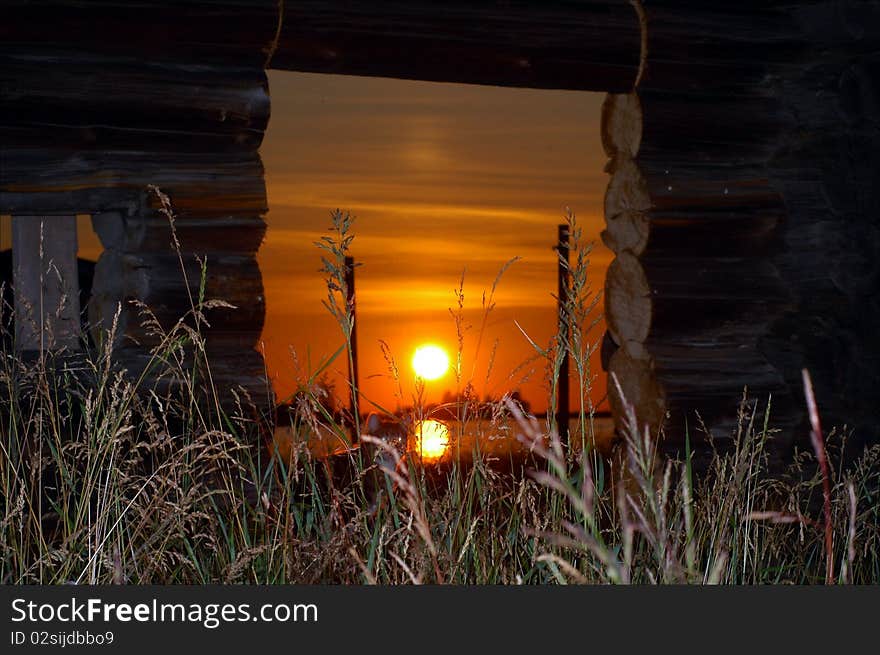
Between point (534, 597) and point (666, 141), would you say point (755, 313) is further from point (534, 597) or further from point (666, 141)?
point (534, 597)

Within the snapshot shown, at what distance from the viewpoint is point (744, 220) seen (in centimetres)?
514

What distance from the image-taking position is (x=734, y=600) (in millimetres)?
1691

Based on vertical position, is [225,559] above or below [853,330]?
below

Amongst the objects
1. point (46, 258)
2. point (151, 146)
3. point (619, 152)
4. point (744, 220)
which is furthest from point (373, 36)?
point (744, 220)

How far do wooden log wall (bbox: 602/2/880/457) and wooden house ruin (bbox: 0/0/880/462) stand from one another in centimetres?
1

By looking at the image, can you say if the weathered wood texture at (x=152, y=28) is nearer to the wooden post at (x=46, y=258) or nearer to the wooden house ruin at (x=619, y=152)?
the wooden house ruin at (x=619, y=152)

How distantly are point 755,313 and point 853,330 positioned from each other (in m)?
0.56

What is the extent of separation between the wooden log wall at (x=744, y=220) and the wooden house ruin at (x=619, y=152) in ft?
0.04

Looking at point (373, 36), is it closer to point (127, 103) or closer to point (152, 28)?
point (152, 28)

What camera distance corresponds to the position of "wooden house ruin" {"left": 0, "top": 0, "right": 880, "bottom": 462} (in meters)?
4.39

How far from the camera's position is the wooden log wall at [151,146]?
4340 millimetres

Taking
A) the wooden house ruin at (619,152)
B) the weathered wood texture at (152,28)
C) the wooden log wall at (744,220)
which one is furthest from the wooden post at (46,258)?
the wooden log wall at (744,220)

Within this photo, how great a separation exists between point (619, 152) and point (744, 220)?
0.69 meters

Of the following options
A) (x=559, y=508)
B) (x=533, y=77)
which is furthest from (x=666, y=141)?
(x=559, y=508)
